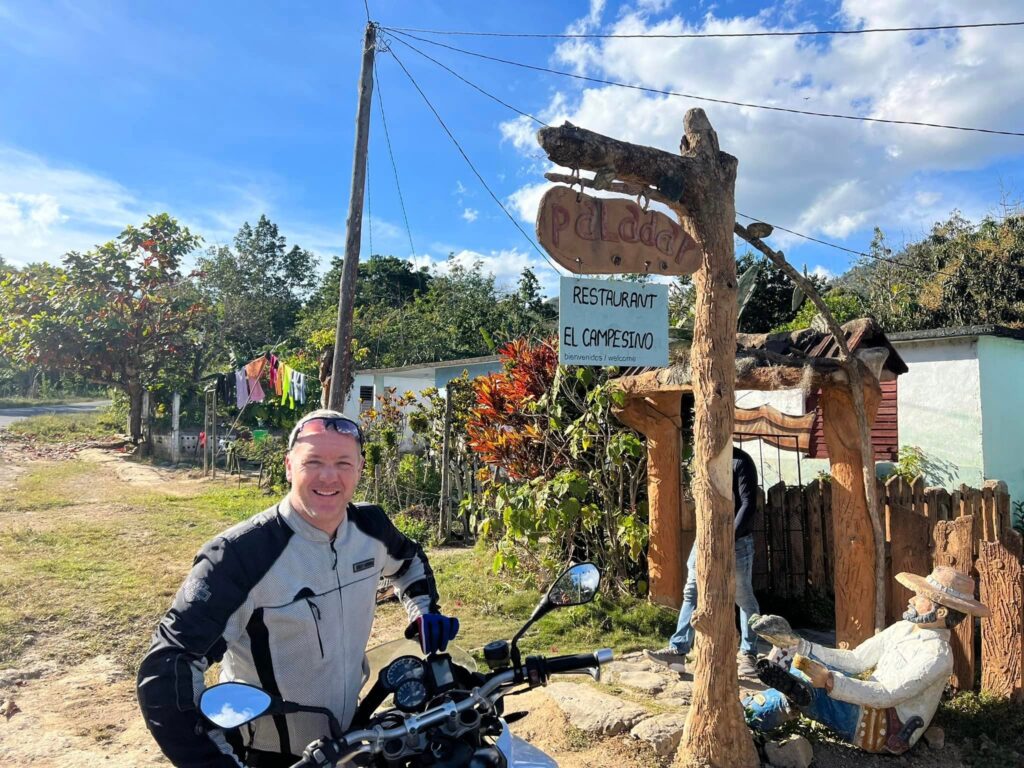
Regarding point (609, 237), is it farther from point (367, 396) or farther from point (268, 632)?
point (367, 396)

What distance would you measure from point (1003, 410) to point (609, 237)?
843 centimetres

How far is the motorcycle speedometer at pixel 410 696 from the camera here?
1891 mm

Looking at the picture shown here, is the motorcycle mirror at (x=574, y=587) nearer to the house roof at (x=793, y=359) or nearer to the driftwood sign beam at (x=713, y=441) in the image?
the driftwood sign beam at (x=713, y=441)

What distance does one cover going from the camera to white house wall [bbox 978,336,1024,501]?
9.09 meters

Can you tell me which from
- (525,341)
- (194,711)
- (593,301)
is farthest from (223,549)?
(525,341)

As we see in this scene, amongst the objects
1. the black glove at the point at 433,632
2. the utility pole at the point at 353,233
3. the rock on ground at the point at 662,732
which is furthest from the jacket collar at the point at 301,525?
the utility pole at the point at 353,233

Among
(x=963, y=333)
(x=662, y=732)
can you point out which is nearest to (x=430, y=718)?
(x=662, y=732)

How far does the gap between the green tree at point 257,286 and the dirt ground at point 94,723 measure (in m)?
28.9

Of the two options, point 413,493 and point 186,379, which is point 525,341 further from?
point 186,379

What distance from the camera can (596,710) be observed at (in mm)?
4215

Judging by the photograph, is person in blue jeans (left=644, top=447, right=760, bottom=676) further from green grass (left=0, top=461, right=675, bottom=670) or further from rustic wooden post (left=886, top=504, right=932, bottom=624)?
rustic wooden post (left=886, top=504, right=932, bottom=624)

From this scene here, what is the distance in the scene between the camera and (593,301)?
Answer: 3.48m

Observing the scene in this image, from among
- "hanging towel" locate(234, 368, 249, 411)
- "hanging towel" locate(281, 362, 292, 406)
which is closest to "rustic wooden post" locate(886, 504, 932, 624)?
"hanging towel" locate(281, 362, 292, 406)

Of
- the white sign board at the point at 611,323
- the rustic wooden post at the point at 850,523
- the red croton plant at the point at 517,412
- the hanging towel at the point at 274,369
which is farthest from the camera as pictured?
the hanging towel at the point at 274,369
